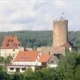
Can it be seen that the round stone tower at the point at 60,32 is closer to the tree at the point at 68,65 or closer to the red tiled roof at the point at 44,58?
the red tiled roof at the point at 44,58

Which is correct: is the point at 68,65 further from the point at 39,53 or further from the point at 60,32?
the point at 60,32

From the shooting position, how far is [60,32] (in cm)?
8931

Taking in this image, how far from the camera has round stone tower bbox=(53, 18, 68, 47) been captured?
8831 centimetres

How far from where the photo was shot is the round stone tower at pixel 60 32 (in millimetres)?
88312

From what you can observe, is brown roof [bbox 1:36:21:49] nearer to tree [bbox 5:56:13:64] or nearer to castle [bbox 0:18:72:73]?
castle [bbox 0:18:72:73]

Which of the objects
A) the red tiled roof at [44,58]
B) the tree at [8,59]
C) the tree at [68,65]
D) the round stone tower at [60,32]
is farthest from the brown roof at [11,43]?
the tree at [68,65]

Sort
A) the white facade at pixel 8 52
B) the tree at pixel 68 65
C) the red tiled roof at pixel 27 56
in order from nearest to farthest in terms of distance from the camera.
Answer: the tree at pixel 68 65
the red tiled roof at pixel 27 56
the white facade at pixel 8 52

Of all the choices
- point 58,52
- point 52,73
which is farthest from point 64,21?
point 52,73

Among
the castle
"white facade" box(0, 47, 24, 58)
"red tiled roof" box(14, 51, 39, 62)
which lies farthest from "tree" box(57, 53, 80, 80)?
"white facade" box(0, 47, 24, 58)

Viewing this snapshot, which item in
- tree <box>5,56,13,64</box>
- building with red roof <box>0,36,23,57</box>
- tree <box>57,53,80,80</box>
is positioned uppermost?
tree <box>57,53,80,80</box>

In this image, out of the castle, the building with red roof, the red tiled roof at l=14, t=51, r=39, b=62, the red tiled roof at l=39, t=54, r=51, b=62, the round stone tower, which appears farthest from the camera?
the building with red roof

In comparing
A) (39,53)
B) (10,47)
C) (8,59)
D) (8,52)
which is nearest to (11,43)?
(10,47)

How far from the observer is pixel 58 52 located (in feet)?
271

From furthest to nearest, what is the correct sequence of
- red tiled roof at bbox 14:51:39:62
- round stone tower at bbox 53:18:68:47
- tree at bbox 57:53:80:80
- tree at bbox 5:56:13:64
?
1. round stone tower at bbox 53:18:68:47
2. tree at bbox 5:56:13:64
3. red tiled roof at bbox 14:51:39:62
4. tree at bbox 57:53:80:80
